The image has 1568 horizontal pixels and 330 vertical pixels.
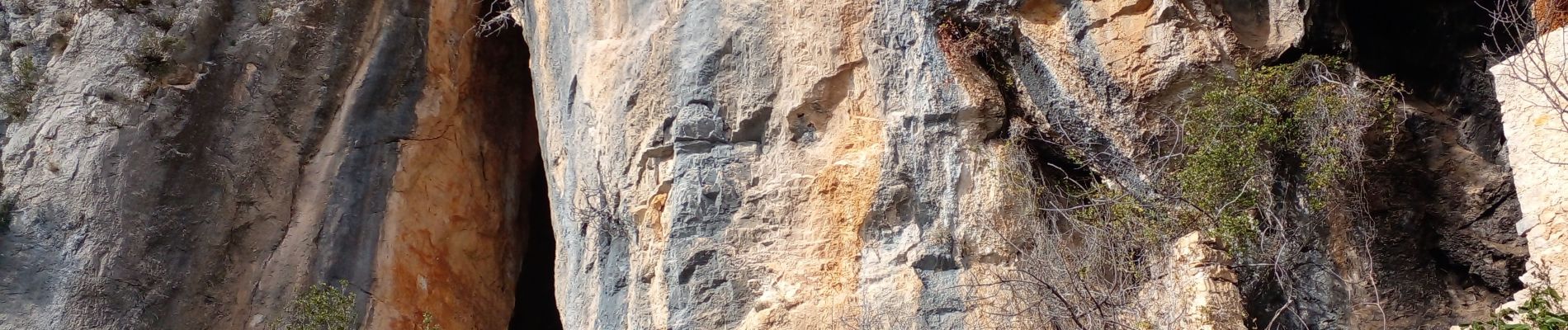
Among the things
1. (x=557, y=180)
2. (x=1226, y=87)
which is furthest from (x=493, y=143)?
(x=1226, y=87)

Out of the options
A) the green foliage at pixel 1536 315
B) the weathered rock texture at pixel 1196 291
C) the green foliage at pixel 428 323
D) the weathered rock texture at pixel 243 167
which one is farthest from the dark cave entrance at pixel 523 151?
the green foliage at pixel 1536 315

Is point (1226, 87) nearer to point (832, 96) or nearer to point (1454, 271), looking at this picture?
point (1454, 271)

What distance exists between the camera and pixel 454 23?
9.04 metres

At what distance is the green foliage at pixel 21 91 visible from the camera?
25.5 feet

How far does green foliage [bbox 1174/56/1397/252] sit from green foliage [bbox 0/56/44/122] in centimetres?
691

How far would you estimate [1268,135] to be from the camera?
18.6 feet

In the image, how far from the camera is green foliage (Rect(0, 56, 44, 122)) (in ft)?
25.5

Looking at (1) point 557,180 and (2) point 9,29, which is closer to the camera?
(1) point 557,180

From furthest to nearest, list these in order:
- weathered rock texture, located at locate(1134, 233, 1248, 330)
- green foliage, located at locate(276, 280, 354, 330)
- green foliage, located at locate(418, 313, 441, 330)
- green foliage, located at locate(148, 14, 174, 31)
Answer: green foliage, located at locate(418, 313, 441, 330)
green foliage, located at locate(148, 14, 174, 31)
green foliage, located at locate(276, 280, 354, 330)
weathered rock texture, located at locate(1134, 233, 1248, 330)

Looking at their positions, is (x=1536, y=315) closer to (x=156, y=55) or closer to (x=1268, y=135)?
(x=1268, y=135)

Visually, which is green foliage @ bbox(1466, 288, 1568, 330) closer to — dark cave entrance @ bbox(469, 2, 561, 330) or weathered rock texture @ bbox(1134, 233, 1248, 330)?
weathered rock texture @ bbox(1134, 233, 1248, 330)

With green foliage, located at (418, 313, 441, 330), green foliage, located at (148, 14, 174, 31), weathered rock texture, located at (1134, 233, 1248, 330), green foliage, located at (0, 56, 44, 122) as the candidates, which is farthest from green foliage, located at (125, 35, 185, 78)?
weathered rock texture, located at (1134, 233, 1248, 330)

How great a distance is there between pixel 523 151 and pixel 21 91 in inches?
129

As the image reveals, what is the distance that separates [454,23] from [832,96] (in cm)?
391
